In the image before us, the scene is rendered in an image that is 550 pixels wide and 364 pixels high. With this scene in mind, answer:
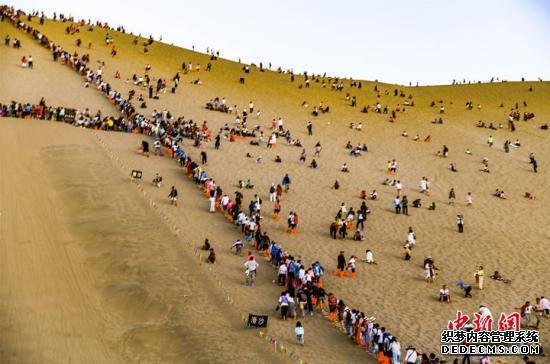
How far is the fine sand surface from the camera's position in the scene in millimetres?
18859

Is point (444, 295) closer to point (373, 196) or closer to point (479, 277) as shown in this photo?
point (479, 277)

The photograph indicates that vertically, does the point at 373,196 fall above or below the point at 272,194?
above

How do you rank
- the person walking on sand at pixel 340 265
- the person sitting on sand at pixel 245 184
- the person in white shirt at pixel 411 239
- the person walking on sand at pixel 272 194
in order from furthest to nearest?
the person sitting on sand at pixel 245 184 < the person walking on sand at pixel 272 194 < the person in white shirt at pixel 411 239 < the person walking on sand at pixel 340 265

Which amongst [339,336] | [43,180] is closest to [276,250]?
[339,336]

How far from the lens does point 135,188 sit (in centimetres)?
3131

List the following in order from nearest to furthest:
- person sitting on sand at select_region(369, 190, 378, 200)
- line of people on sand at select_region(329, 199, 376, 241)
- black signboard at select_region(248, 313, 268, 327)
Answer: black signboard at select_region(248, 313, 268, 327) < line of people on sand at select_region(329, 199, 376, 241) < person sitting on sand at select_region(369, 190, 378, 200)

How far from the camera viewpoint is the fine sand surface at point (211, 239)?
18859mm

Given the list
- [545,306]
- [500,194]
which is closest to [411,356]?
[545,306]

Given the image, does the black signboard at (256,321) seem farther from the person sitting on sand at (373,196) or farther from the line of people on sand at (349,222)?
the person sitting on sand at (373,196)

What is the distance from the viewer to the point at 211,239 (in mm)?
27156


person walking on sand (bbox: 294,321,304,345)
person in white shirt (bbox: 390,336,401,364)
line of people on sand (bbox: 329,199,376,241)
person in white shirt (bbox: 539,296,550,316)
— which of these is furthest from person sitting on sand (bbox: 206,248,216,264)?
person in white shirt (bbox: 539,296,550,316)

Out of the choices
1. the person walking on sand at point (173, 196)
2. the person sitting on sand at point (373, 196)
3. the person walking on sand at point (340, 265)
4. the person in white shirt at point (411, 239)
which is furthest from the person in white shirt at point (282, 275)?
the person sitting on sand at point (373, 196)

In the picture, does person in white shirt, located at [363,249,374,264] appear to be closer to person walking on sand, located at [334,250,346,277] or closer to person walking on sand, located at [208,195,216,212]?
person walking on sand, located at [334,250,346,277]

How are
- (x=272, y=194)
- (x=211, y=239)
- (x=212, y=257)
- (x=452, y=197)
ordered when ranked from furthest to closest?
(x=452, y=197) → (x=272, y=194) → (x=211, y=239) → (x=212, y=257)
